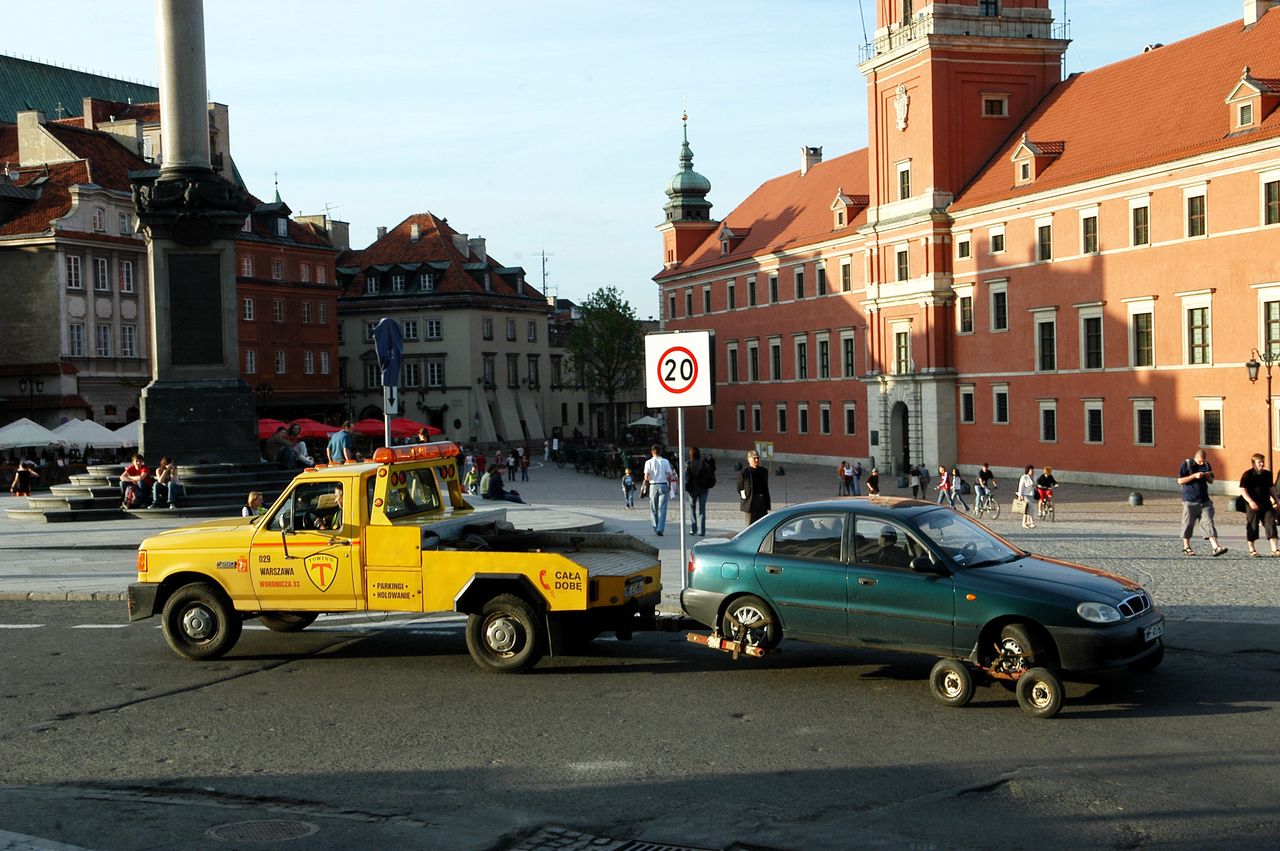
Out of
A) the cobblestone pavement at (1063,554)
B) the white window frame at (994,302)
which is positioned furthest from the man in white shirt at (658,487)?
the white window frame at (994,302)

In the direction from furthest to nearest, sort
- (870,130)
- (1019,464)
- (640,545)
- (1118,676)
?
(870,130), (1019,464), (640,545), (1118,676)

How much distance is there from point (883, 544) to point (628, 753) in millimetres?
3289

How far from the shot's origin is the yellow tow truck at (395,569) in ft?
40.9

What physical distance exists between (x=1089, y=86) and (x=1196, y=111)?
1019 cm

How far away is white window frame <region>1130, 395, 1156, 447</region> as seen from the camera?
48.8 metres

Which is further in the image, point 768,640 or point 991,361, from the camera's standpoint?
point 991,361

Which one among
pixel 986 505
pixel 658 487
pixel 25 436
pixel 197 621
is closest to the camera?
pixel 197 621

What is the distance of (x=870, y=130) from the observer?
2611 inches

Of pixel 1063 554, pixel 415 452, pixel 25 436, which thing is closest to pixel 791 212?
pixel 25 436

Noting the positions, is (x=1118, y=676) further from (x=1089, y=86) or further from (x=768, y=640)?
(x=1089, y=86)

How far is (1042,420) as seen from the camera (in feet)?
181

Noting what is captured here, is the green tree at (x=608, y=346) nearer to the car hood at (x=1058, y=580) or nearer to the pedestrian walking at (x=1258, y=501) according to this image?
the pedestrian walking at (x=1258, y=501)

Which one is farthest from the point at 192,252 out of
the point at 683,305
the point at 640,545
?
the point at 683,305

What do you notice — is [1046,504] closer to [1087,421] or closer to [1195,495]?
[1195,495]
